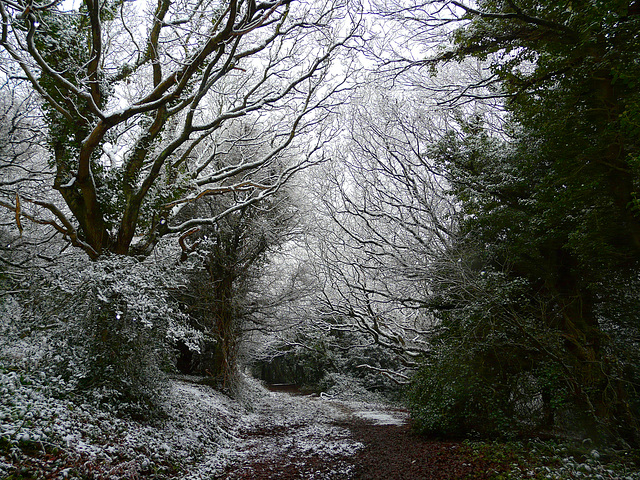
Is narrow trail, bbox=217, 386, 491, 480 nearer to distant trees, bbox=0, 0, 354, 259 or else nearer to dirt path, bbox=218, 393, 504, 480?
dirt path, bbox=218, 393, 504, 480

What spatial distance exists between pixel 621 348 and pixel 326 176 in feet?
26.3

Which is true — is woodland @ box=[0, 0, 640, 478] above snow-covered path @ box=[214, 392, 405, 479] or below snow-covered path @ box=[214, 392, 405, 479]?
above

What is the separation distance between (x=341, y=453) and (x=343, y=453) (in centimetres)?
3

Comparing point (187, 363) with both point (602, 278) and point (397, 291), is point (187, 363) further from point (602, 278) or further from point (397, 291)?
point (602, 278)

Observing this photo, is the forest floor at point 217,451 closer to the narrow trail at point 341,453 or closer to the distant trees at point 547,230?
the narrow trail at point 341,453

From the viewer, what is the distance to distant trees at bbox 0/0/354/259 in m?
5.74

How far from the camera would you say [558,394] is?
543 cm

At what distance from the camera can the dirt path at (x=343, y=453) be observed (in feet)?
15.7

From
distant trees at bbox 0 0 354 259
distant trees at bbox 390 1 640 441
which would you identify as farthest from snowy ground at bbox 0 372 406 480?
distant trees at bbox 0 0 354 259

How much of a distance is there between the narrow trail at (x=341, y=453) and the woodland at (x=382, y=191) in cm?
76

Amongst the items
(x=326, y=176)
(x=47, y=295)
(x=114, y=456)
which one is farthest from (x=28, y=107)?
(x=114, y=456)

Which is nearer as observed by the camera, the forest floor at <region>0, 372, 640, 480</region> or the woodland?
the forest floor at <region>0, 372, 640, 480</region>

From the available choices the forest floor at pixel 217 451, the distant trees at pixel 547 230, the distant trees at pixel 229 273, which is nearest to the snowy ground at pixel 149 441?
the forest floor at pixel 217 451

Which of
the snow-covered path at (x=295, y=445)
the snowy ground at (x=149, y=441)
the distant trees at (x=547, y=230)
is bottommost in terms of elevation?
the snow-covered path at (x=295, y=445)
